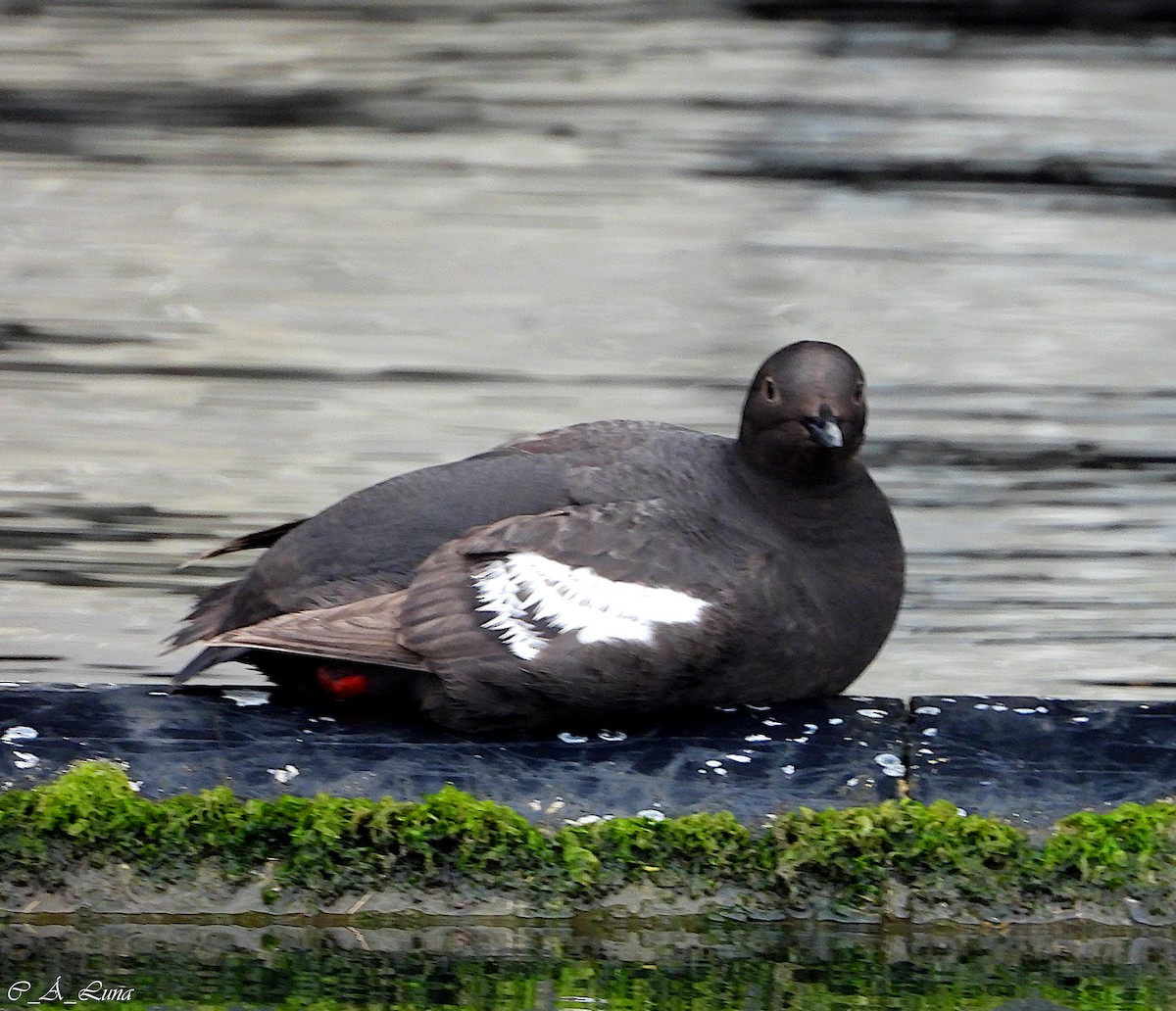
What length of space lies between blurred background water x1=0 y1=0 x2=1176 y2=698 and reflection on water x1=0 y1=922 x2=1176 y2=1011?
204 cm

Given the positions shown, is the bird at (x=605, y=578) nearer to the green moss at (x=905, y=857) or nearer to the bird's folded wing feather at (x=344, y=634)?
the bird's folded wing feather at (x=344, y=634)

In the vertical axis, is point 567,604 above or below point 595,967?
above

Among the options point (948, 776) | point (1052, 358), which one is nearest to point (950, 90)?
point (1052, 358)

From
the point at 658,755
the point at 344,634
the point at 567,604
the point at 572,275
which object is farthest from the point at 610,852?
the point at 572,275

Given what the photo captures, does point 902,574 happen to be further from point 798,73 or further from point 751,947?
point 798,73

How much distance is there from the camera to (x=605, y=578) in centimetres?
354

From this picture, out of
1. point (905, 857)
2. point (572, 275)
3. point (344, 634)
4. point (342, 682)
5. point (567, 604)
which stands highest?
point (572, 275)

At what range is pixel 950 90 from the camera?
509 centimetres

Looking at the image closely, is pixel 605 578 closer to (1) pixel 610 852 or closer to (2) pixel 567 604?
(2) pixel 567 604

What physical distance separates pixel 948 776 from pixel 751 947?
0.54 m

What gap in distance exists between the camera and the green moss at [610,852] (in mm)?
3283

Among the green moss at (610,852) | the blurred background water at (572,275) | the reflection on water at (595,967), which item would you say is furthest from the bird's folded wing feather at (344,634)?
the blurred background water at (572,275)

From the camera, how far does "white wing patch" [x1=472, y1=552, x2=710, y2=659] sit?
3.50m

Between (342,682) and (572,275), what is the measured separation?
191 centimetres
